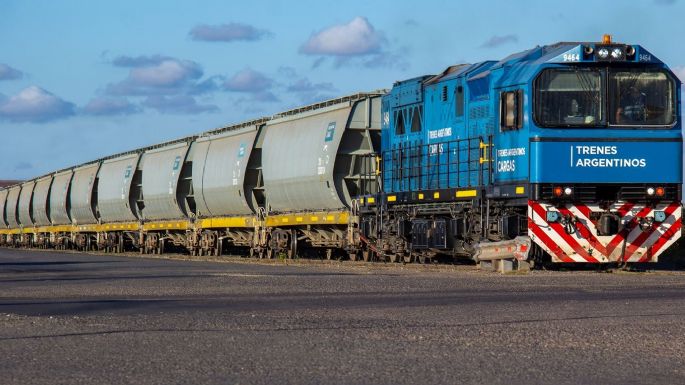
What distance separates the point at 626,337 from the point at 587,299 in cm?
407

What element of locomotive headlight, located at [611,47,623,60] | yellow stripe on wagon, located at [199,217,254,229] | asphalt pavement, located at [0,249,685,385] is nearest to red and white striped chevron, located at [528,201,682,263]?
asphalt pavement, located at [0,249,685,385]

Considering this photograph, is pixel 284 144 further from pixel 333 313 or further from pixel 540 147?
pixel 333 313

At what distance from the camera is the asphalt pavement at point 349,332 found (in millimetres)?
7395

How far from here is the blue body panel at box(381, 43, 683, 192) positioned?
62.7 ft

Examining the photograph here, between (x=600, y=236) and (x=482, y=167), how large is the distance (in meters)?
2.87

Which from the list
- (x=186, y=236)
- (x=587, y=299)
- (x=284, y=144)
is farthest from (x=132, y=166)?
(x=587, y=299)

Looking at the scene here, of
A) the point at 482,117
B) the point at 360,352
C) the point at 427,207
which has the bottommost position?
the point at 360,352

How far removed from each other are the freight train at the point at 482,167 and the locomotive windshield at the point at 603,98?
2cm

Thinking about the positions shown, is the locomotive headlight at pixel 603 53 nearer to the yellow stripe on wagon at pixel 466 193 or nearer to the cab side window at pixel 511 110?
the cab side window at pixel 511 110

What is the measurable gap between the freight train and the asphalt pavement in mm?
2312

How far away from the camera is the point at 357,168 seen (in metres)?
27.8

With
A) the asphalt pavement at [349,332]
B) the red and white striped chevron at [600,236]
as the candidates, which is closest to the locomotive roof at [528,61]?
the red and white striped chevron at [600,236]

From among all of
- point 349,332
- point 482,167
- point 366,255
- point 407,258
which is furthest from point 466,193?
point 349,332

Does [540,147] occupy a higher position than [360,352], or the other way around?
[540,147]
